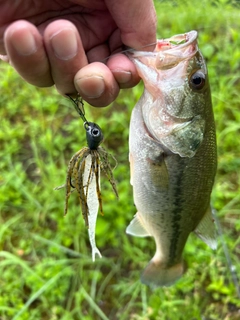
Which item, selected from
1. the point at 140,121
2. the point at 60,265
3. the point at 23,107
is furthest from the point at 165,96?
the point at 23,107

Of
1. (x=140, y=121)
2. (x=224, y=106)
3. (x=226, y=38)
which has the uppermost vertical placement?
(x=140, y=121)

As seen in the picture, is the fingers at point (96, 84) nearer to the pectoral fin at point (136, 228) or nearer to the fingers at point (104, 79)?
the fingers at point (104, 79)

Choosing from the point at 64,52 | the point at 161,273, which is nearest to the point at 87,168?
the point at 64,52

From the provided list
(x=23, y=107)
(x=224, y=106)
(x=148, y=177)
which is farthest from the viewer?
(x=23, y=107)

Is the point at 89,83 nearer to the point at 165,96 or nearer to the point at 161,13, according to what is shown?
the point at 165,96

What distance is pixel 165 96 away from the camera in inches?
51.0

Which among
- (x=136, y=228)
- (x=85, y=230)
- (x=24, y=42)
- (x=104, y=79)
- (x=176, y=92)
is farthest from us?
(x=85, y=230)

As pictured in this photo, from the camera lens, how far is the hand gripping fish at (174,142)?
4.15 feet

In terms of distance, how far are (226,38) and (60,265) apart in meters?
2.37

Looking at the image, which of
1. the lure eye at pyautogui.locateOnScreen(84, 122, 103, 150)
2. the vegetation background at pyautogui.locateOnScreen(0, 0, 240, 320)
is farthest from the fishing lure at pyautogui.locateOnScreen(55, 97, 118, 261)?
the vegetation background at pyautogui.locateOnScreen(0, 0, 240, 320)

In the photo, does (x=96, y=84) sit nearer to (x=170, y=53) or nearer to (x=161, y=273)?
(x=170, y=53)

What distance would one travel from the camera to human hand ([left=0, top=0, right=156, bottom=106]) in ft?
3.28

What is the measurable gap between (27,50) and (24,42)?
0.03m

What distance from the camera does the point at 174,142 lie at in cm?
133
